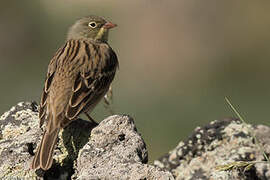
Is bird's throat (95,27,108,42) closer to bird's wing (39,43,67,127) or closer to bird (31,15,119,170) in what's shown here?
bird (31,15,119,170)

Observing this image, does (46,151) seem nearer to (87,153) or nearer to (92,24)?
(87,153)

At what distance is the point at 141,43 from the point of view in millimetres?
18516

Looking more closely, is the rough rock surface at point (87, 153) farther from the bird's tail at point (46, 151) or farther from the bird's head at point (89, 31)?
the bird's head at point (89, 31)

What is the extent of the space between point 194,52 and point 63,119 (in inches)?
464

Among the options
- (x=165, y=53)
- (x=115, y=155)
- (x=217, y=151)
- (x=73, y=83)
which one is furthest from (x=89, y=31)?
(x=165, y=53)

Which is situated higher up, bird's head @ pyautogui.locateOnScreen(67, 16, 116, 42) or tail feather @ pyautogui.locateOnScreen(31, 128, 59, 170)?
bird's head @ pyautogui.locateOnScreen(67, 16, 116, 42)

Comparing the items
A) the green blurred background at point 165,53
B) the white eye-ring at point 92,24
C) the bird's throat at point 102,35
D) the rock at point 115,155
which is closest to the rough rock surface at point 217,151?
the rock at point 115,155

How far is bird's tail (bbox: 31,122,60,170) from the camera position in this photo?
5.50 meters

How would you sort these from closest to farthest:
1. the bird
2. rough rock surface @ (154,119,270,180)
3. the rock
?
the rock, rough rock surface @ (154,119,270,180), the bird

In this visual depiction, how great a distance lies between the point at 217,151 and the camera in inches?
266

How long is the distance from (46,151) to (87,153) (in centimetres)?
33

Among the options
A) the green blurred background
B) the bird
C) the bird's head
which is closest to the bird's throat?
the bird's head

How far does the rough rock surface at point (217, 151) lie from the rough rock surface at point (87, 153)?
0.88 metres

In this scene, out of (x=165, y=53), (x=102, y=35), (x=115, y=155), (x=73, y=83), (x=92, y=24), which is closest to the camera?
(x=115, y=155)
